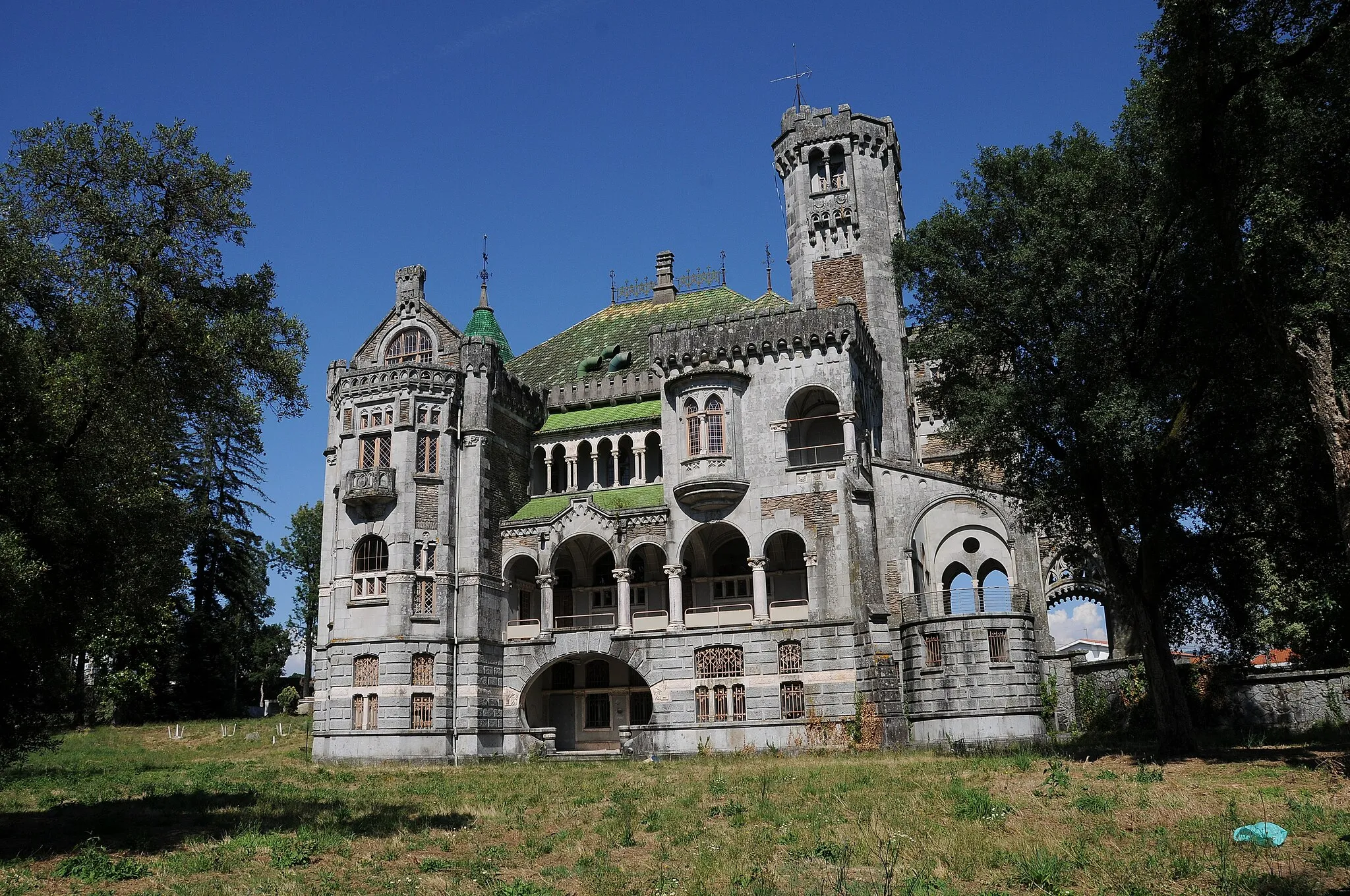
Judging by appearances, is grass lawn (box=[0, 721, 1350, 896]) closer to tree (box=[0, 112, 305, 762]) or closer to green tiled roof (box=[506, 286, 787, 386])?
tree (box=[0, 112, 305, 762])

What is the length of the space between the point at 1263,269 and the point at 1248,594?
13570mm

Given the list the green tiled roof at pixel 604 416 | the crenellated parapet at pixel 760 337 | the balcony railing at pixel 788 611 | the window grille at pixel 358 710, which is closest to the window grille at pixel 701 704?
the balcony railing at pixel 788 611

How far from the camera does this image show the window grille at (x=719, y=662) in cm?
4291

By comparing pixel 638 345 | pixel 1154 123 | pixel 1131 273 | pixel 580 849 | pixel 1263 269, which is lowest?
pixel 580 849

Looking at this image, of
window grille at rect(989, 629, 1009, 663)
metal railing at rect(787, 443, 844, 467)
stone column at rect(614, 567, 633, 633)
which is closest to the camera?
window grille at rect(989, 629, 1009, 663)

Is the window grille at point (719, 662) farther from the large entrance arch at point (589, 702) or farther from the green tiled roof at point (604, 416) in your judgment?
A: the green tiled roof at point (604, 416)

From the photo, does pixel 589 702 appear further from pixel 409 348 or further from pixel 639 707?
pixel 409 348

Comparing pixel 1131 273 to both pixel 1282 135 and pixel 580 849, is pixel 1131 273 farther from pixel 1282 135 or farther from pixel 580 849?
pixel 580 849

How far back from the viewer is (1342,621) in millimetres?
31641

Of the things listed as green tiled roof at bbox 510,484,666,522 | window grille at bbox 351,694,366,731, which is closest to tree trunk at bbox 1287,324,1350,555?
green tiled roof at bbox 510,484,666,522

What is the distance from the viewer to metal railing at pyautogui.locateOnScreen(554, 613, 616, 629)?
47.8 m

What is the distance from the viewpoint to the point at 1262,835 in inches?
609

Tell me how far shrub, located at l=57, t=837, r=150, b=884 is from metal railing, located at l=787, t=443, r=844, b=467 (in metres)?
32.3

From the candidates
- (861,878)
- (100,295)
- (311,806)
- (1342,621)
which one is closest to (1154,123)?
(1342,621)
